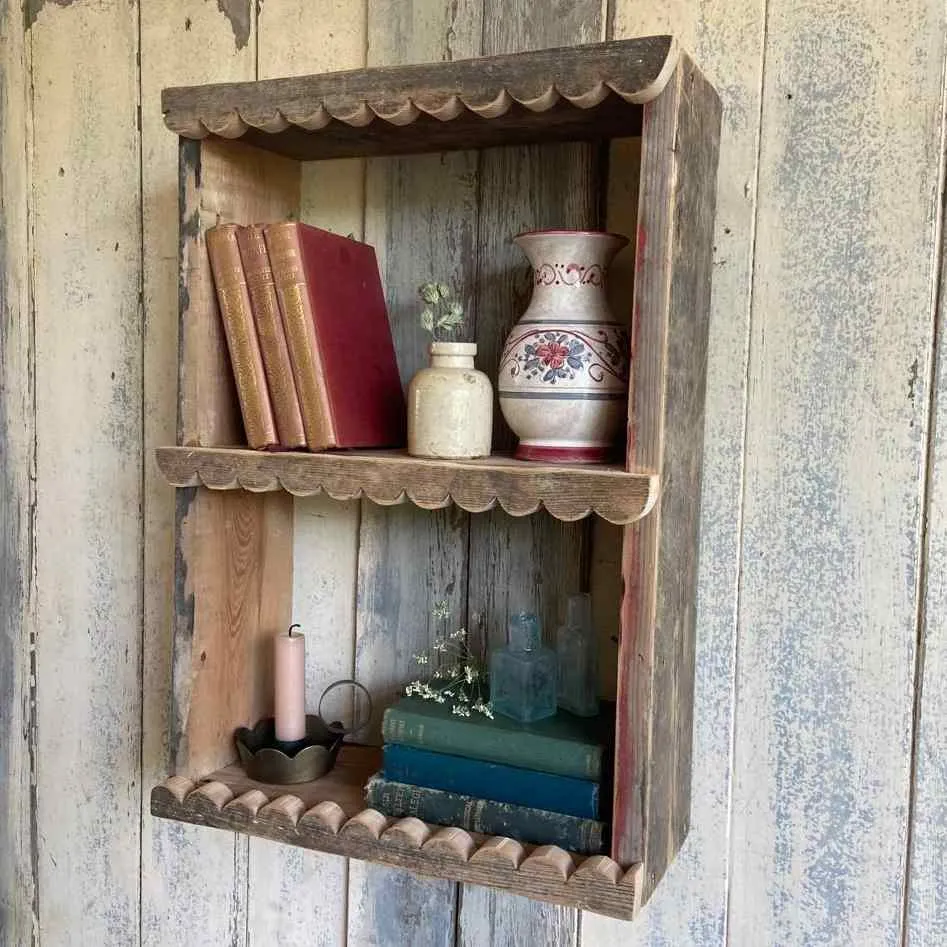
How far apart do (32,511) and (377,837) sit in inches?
25.6

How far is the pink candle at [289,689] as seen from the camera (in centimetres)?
100

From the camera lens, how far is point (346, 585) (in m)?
1.09

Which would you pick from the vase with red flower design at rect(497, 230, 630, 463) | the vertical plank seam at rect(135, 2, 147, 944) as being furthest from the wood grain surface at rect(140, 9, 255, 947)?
the vase with red flower design at rect(497, 230, 630, 463)

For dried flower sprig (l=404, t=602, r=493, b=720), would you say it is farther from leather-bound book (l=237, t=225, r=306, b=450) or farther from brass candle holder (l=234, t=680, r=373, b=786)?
leather-bound book (l=237, t=225, r=306, b=450)

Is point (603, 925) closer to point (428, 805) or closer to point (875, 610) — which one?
point (428, 805)

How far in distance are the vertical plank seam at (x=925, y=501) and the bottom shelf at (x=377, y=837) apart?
0.93 ft

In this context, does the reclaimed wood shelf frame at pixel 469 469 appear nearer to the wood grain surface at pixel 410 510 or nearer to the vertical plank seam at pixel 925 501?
the wood grain surface at pixel 410 510

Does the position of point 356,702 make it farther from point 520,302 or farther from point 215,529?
point 520,302

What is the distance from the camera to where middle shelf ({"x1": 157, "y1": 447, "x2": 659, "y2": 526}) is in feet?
2.51

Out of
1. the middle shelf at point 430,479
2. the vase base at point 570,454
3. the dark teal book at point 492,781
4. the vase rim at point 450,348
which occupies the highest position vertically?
the vase rim at point 450,348

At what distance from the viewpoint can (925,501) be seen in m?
0.88

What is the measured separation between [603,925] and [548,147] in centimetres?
77

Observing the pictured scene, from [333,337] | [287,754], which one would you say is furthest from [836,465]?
[287,754]

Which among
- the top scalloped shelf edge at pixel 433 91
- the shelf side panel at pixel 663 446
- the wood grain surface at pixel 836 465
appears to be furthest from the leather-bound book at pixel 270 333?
the wood grain surface at pixel 836 465
